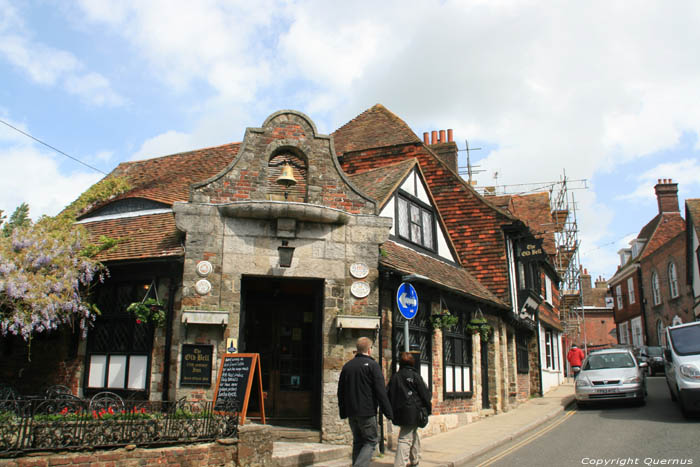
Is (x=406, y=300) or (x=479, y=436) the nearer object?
(x=406, y=300)

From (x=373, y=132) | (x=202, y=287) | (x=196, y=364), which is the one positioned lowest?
(x=196, y=364)

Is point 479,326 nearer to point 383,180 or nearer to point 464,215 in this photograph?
point 464,215

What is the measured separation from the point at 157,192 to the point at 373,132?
25.4 feet

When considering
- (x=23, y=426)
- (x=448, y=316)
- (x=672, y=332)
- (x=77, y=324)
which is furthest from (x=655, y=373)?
(x=23, y=426)

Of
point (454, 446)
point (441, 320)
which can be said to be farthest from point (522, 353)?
point (454, 446)

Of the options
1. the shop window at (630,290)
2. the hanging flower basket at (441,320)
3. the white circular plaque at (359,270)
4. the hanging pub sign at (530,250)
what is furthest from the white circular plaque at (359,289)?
the shop window at (630,290)

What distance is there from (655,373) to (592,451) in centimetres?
2491

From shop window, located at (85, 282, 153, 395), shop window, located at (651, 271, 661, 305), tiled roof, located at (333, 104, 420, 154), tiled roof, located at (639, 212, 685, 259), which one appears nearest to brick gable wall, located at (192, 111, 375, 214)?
shop window, located at (85, 282, 153, 395)

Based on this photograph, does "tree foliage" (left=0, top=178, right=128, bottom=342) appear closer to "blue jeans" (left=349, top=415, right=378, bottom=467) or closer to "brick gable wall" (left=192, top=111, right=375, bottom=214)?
"brick gable wall" (left=192, top=111, right=375, bottom=214)

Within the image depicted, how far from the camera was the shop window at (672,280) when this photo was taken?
34.6 metres

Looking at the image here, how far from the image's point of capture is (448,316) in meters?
12.8

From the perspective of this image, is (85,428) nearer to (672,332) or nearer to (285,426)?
(285,426)

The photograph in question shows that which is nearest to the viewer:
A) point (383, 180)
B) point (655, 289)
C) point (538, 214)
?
point (383, 180)

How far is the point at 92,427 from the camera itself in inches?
272
